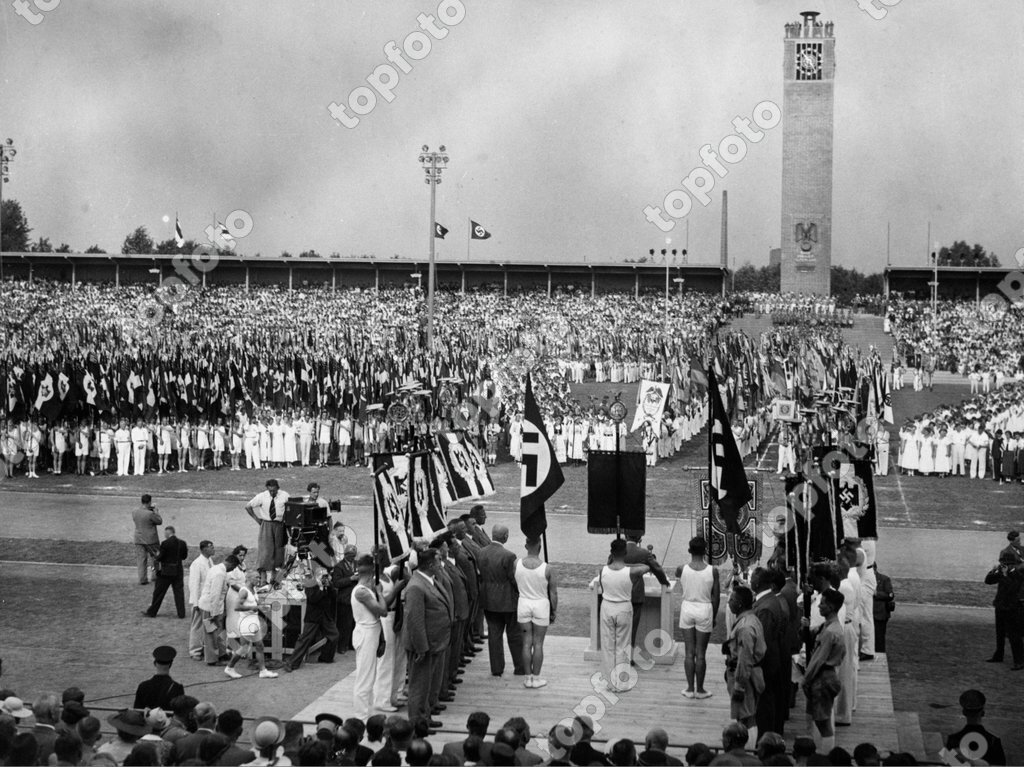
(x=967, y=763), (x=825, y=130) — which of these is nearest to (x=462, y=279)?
(x=825, y=130)

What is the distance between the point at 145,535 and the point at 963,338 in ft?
141

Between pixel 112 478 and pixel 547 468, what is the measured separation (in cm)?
1890

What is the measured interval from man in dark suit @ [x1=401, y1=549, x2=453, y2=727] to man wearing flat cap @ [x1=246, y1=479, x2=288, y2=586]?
5.02 metres

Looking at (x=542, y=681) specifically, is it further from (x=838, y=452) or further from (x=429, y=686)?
(x=838, y=452)

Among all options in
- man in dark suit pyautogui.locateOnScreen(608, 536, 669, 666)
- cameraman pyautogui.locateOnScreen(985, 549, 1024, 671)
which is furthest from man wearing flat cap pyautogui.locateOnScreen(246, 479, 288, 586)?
cameraman pyautogui.locateOnScreen(985, 549, 1024, 671)

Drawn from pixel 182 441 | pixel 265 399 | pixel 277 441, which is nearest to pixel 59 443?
pixel 182 441

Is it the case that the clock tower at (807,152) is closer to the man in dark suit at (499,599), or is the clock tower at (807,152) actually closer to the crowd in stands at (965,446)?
the crowd in stands at (965,446)

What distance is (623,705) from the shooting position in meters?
11.7

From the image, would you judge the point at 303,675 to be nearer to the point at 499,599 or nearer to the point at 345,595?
the point at 345,595

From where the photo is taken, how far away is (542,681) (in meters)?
12.2

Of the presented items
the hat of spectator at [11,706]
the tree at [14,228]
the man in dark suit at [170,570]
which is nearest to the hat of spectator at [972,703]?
the hat of spectator at [11,706]

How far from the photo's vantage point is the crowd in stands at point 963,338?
148 ft

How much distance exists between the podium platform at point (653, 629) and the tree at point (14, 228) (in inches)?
3753

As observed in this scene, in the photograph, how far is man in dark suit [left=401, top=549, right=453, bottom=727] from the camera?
1089cm
